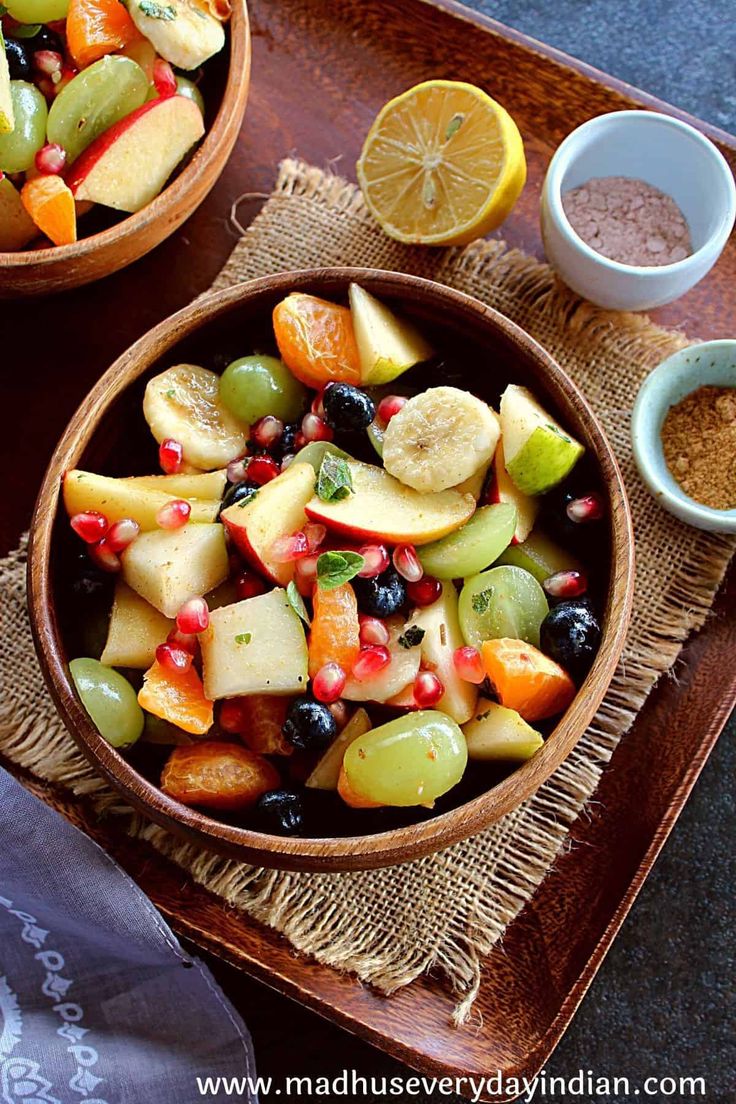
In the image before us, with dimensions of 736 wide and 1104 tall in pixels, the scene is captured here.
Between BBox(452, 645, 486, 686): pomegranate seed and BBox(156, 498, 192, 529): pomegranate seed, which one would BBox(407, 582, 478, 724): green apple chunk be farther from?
BBox(156, 498, 192, 529): pomegranate seed

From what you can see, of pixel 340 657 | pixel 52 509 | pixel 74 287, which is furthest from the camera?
pixel 74 287

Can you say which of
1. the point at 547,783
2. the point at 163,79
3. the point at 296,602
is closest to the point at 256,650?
the point at 296,602

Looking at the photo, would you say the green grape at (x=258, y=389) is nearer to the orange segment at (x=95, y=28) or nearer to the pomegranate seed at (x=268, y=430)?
the pomegranate seed at (x=268, y=430)

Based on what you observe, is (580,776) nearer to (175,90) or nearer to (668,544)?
(668,544)

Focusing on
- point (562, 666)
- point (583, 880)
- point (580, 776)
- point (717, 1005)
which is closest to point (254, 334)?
point (562, 666)

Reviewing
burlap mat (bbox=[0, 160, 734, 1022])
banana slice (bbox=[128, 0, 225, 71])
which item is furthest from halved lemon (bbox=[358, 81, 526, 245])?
banana slice (bbox=[128, 0, 225, 71])

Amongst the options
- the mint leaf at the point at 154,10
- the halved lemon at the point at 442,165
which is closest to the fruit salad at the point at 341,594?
the halved lemon at the point at 442,165

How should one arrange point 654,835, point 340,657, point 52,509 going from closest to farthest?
point 340,657 → point 52,509 → point 654,835
